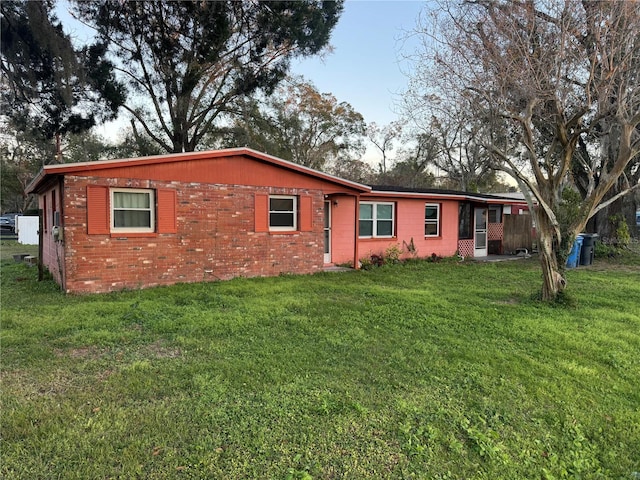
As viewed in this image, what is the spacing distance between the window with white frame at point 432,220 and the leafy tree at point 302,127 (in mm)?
10402

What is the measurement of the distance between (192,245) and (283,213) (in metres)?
2.54

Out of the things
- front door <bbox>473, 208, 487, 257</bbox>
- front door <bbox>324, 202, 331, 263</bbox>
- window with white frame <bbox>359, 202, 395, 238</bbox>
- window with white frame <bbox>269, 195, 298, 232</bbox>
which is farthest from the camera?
front door <bbox>473, 208, 487, 257</bbox>

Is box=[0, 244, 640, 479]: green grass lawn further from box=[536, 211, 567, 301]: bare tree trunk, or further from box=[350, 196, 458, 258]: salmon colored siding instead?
box=[350, 196, 458, 258]: salmon colored siding

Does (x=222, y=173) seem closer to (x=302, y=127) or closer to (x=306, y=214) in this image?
(x=306, y=214)

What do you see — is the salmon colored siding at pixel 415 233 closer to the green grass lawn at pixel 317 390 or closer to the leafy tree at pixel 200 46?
the green grass lawn at pixel 317 390

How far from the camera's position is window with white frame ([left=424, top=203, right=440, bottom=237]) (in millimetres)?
13609

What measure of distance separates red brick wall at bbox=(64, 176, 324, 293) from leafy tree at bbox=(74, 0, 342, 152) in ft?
35.5

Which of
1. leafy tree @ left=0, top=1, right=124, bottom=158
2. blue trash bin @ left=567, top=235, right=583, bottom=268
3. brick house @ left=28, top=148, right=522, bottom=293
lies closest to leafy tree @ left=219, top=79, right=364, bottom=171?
leafy tree @ left=0, top=1, right=124, bottom=158

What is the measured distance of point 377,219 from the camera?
1243 centimetres

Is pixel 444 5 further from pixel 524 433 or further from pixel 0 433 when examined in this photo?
pixel 0 433

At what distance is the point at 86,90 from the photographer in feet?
52.2

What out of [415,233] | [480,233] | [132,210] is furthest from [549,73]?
[480,233]

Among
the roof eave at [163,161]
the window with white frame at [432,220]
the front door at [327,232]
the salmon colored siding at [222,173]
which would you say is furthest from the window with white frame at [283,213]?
the window with white frame at [432,220]

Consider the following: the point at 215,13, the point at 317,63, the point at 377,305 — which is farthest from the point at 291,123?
the point at 377,305
